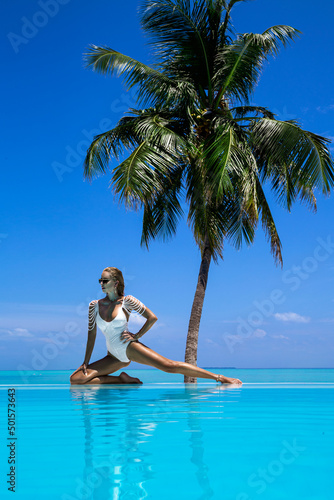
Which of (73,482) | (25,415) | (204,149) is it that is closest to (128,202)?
(204,149)

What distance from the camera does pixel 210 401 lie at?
200 inches

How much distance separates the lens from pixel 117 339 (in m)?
6.79

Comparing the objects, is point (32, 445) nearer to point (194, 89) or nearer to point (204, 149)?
point (204, 149)

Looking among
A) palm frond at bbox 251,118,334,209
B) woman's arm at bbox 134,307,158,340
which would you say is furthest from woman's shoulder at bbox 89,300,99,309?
palm frond at bbox 251,118,334,209

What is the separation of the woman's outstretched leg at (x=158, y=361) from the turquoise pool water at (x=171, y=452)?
188cm

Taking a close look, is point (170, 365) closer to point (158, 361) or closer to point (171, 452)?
point (158, 361)

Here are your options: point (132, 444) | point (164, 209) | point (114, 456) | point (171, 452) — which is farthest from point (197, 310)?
Result: point (114, 456)

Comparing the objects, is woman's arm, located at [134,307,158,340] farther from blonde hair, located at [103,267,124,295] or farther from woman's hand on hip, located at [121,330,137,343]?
blonde hair, located at [103,267,124,295]

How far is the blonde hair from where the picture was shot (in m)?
6.91

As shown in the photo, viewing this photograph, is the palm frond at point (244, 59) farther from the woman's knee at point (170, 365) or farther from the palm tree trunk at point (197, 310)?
the woman's knee at point (170, 365)

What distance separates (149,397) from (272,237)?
904 cm

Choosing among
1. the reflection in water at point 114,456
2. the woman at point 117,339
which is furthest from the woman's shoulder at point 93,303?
the reflection in water at point 114,456

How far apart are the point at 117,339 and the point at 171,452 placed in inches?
166

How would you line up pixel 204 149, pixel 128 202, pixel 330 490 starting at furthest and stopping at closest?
pixel 204 149 → pixel 128 202 → pixel 330 490
